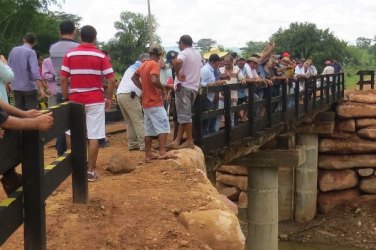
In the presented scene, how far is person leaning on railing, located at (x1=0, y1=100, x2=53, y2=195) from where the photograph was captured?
312cm

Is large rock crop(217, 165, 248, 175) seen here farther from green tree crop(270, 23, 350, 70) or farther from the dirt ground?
green tree crop(270, 23, 350, 70)

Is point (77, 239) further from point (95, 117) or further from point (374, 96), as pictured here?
point (374, 96)

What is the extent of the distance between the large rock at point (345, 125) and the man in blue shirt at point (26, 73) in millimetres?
14142

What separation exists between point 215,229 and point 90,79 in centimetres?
227

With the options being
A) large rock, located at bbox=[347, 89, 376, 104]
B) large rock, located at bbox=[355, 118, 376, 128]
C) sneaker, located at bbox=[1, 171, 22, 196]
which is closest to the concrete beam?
large rock, located at bbox=[355, 118, 376, 128]

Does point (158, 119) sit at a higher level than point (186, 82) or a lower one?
lower

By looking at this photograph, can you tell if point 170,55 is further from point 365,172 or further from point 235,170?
point 365,172

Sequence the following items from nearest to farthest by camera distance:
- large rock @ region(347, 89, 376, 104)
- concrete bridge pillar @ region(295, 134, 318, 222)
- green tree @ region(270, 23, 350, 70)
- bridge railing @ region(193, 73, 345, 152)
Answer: bridge railing @ region(193, 73, 345, 152) → concrete bridge pillar @ region(295, 134, 318, 222) → large rock @ region(347, 89, 376, 104) → green tree @ region(270, 23, 350, 70)

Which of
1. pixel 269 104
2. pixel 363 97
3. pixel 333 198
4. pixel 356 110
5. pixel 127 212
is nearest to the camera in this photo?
pixel 127 212

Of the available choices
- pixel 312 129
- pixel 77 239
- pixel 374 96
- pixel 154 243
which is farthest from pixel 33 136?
pixel 374 96

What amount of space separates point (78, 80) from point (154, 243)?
235 cm

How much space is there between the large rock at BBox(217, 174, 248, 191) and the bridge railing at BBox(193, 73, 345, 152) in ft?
11.6

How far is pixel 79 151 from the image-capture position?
456 centimetres

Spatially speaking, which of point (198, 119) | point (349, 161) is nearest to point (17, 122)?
point (198, 119)
